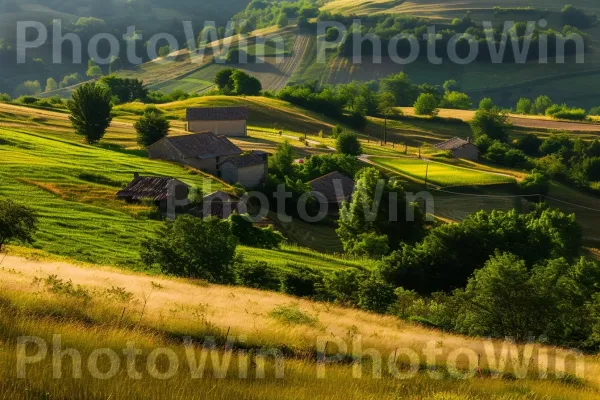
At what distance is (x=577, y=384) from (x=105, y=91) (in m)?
78.0

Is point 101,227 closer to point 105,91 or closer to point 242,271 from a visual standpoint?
point 242,271

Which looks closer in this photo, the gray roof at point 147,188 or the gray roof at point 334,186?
the gray roof at point 147,188

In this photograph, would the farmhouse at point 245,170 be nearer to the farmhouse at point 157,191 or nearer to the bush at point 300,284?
the farmhouse at point 157,191

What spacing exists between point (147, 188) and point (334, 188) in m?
23.2

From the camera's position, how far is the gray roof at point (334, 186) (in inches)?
2852

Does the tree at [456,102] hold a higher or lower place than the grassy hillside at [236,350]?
lower

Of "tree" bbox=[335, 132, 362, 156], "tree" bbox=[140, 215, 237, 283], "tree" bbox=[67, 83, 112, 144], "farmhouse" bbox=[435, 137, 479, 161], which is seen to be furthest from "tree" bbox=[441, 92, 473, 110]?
"tree" bbox=[140, 215, 237, 283]

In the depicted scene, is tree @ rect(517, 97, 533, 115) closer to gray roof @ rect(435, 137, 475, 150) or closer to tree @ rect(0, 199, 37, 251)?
gray roof @ rect(435, 137, 475, 150)

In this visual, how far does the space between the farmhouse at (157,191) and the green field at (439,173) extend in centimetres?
3430

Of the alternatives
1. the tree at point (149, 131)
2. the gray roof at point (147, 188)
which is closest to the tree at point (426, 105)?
the tree at point (149, 131)

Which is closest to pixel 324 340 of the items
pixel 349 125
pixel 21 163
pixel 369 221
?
pixel 369 221

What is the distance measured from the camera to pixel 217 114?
331ft

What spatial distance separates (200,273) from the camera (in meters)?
32.8

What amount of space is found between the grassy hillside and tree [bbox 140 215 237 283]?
1027 cm
